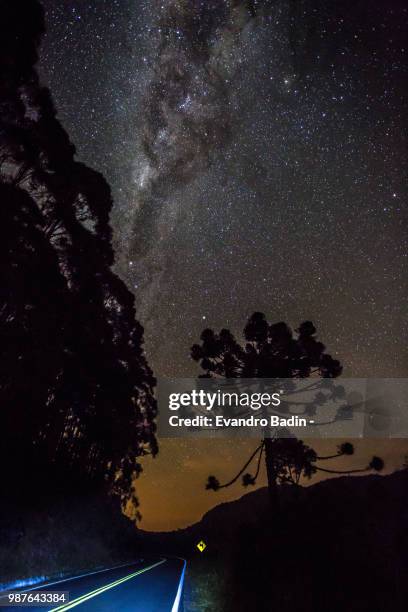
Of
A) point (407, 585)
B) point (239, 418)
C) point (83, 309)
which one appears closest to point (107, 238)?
point (83, 309)

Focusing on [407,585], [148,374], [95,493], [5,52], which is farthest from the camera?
[95,493]

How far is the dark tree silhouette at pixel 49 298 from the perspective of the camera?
13.6m

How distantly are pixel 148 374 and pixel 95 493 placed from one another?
32.6ft

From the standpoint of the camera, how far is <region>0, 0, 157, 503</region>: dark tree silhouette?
13555 mm

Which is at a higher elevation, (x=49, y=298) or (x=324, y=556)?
(x=49, y=298)

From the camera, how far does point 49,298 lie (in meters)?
14.5

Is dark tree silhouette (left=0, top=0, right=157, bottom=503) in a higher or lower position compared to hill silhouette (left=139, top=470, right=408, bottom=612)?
higher

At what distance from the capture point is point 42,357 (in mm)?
15078

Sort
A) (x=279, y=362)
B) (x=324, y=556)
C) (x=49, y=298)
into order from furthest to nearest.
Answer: (x=279, y=362) → (x=49, y=298) → (x=324, y=556)

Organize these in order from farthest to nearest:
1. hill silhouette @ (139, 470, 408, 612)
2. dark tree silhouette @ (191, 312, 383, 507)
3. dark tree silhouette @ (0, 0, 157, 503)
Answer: dark tree silhouette @ (191, 312, 383, 507)
dark tree silhouette @ (0, 0, 157, 503)
hill silhouette @ (139, 470, 408, 612)

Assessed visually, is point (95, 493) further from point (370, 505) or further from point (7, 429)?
point (370, 505)

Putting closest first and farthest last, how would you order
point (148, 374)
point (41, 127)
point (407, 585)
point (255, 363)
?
point (407, 585) → point (41, 127) → point (255, 363) → point (148, 374)


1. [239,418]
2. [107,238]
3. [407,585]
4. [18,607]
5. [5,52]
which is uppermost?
[5,52]

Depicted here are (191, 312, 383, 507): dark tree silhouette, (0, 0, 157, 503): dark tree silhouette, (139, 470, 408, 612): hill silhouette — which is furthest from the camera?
(191, 312, 383, 507): dark tree silhouette
